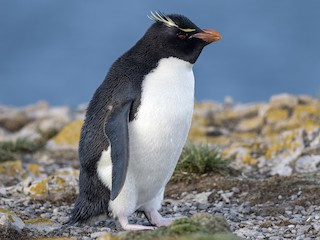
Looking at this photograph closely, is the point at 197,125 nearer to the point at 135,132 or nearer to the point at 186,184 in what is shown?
the point at 186,184

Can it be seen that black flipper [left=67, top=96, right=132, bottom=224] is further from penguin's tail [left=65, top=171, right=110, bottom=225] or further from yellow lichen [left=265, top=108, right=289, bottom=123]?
yellow lichen [left=265, top=108, right=289, bottom=123]

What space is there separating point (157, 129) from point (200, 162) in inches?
90.4

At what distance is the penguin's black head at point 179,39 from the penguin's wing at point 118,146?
0.67m

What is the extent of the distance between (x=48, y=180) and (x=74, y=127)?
183 inches

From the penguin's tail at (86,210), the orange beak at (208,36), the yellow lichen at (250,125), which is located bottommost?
the penguin's tail at (86,210)

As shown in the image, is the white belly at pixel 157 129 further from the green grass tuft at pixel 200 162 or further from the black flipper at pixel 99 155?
the green grass tuft at pixel 200 162

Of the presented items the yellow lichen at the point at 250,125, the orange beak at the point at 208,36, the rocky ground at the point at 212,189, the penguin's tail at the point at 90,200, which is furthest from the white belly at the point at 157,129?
A: the yellow lichen at the point at 250,125

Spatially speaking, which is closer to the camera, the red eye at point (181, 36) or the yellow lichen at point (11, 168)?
the red eye at point (181, 36)

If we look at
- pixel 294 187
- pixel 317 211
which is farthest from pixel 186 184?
pixel 317 211

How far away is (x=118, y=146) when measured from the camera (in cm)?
564

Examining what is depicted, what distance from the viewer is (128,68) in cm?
604

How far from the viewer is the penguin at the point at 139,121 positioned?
5.77 m

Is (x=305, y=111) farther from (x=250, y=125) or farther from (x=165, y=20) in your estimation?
(x=165, y=20)

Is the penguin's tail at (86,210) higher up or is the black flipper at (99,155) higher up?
the black flipper at (99,155)
